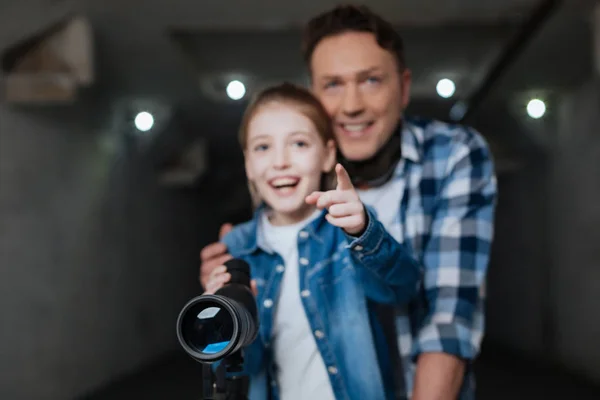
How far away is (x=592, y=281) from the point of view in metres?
4.47

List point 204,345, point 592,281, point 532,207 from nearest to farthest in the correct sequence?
point 204,345 → point 592,281 → point 532,207

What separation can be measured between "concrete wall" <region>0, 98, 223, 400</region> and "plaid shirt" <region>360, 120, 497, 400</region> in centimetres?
125

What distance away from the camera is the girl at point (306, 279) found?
1109mm

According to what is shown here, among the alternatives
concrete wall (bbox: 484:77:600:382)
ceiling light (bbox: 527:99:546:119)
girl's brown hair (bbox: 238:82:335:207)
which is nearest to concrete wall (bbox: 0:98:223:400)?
ceiling light (bbox: 527:99:546:119)

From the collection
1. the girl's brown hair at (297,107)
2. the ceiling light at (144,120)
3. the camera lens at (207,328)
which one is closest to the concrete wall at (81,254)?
the ceiling light at (144,120)

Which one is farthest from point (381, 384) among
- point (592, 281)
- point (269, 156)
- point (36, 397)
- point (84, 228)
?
point (592, 281)

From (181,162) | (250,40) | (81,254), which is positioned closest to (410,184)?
(250,40)

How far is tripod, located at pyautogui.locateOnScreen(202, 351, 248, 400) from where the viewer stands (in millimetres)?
990

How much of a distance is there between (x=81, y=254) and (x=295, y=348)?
118 inches

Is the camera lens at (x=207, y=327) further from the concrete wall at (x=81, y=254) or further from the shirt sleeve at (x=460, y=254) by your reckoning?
the concrete wall at (x=81, y=254)

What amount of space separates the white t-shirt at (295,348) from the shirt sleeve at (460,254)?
0.20 meters

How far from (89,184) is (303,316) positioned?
3121mm

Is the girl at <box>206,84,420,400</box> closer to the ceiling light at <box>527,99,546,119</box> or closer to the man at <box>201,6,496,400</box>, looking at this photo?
the man at <box>201,6,496,400</box>

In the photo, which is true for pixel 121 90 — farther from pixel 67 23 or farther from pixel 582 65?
pixel 582 65
